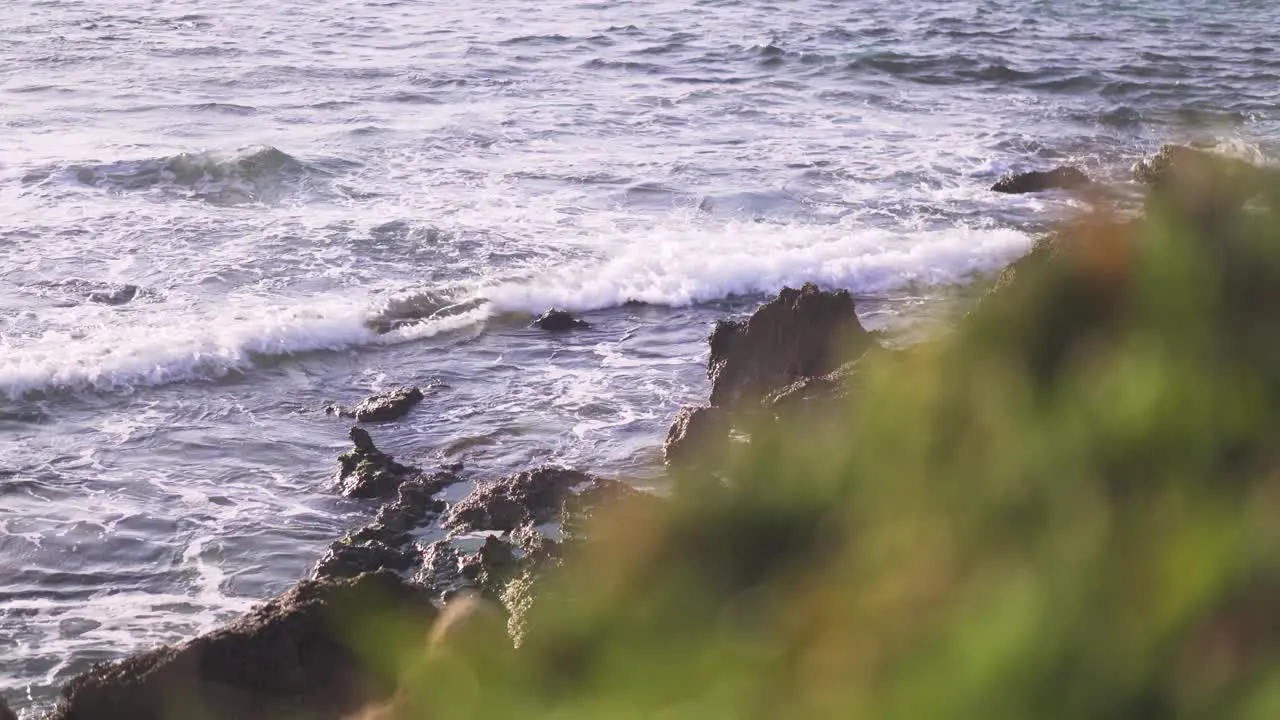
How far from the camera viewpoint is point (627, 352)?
1202 centimetres

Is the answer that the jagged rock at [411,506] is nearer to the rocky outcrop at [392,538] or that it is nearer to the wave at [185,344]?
the rocky outcrop at [392,538]

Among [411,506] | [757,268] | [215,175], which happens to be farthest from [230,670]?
[215,175]

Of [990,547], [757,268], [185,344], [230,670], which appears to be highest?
[990,547]

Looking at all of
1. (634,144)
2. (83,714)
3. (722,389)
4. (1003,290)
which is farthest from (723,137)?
(1003,290)

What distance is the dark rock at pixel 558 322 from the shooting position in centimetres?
1268

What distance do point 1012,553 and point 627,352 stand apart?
1093cm

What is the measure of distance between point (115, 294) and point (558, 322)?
4.21 m

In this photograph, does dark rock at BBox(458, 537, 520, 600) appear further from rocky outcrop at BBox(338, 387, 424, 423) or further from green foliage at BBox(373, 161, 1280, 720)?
green foliage at BBox(373, 161, 1280, 720)

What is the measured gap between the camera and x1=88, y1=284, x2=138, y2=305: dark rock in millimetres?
13195

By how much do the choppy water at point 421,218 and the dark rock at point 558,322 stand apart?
221 millimetres

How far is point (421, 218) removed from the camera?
16.1m

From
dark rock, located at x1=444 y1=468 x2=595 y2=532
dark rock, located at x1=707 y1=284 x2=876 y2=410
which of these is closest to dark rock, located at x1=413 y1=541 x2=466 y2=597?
dark rock, located at x1=444 y1=468 x2=595 y2=532

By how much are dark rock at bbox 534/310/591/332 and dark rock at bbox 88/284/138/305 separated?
386cm

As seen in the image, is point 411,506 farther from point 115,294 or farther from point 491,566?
point 115,294
